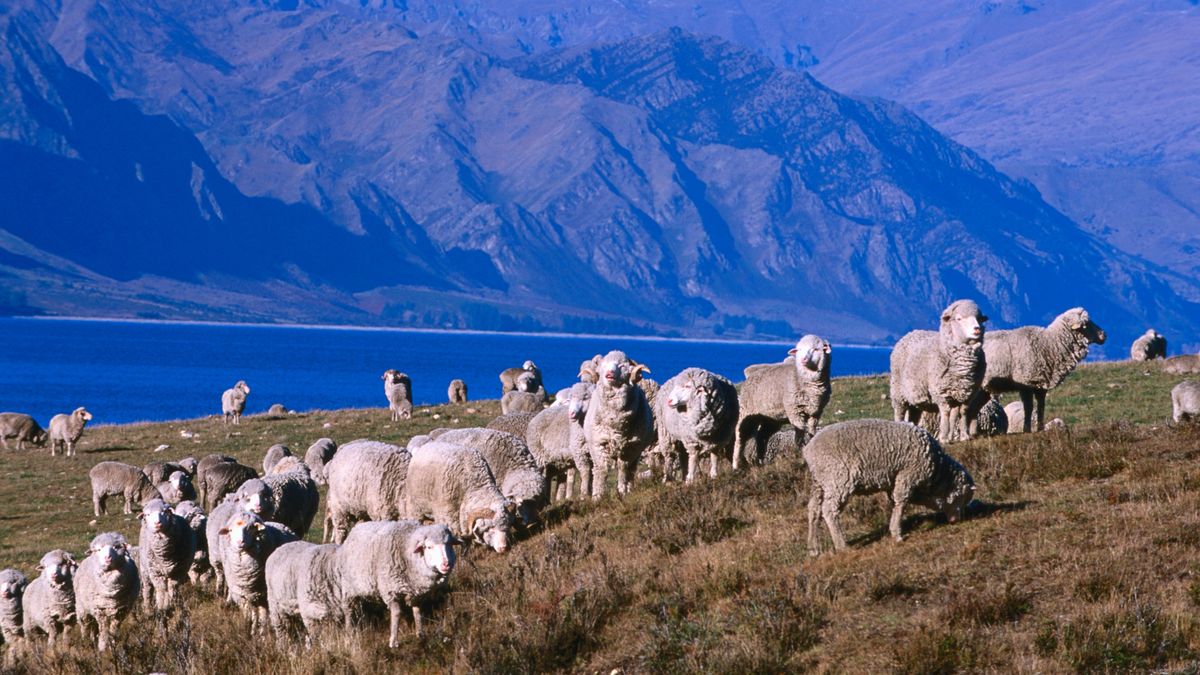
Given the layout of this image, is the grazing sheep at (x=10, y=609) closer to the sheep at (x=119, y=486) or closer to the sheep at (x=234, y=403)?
the sheep at (x=119, y=486)

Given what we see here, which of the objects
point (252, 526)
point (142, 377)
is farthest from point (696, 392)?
point (142, 377)

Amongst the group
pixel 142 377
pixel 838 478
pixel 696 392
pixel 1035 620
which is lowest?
pixel 1035 620

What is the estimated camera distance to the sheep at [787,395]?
19938mm

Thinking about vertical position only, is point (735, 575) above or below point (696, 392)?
below

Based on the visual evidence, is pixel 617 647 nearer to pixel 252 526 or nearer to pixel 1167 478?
pixel 252 526

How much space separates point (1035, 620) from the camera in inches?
436

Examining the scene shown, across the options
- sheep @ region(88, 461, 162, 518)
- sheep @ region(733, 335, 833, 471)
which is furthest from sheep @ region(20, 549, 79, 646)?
sheep @ region(88, 461, 162, 518)

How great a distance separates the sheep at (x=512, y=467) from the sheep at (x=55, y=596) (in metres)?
5.17

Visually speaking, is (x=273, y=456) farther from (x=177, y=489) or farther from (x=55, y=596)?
(x=55, y=596)

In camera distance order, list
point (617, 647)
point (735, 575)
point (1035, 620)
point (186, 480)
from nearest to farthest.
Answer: point (1035, 620) → point (617, 647) → point (735, 575) → point (186, 480)

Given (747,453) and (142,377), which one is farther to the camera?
(142,377)

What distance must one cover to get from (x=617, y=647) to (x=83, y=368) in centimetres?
18093

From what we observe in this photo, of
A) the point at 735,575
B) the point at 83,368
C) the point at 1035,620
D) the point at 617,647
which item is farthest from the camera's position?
the point at 83,368

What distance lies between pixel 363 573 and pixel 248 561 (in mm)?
1869
